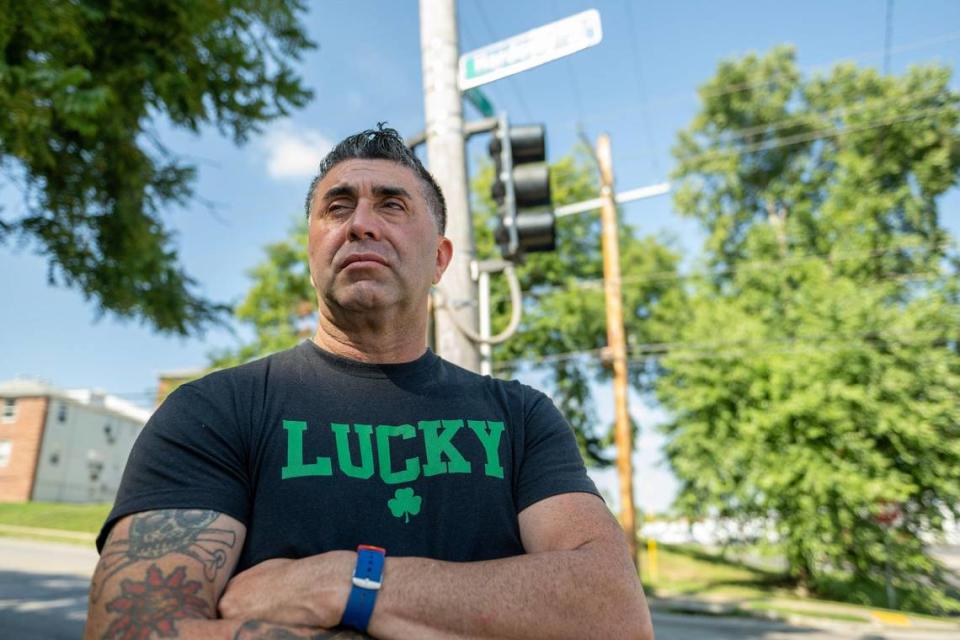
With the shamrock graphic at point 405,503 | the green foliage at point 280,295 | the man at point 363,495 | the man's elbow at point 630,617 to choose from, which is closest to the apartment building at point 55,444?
the green foliage at point 280,295

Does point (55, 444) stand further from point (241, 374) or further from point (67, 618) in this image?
point (241, 374)

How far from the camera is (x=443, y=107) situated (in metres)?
4.41

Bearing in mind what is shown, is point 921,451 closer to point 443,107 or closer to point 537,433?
point 443,107

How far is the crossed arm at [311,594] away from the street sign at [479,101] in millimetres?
3674

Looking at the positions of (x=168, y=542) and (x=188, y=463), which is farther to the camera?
(x=188, y=463)

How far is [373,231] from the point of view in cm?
213

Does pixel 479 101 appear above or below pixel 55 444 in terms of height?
below

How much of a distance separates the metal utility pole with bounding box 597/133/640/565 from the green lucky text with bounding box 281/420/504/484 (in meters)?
12.2

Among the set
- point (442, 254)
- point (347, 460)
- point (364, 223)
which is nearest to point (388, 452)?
point (347, 460)

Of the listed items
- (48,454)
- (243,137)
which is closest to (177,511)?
(243,137)

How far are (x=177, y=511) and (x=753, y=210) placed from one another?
26438mm

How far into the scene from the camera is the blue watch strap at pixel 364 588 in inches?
58.6

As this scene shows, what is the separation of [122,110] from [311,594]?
6.36 meters

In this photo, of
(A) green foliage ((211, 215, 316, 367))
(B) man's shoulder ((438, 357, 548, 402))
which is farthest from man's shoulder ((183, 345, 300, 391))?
(A) green foliage ((211, 215, 316, 367))
